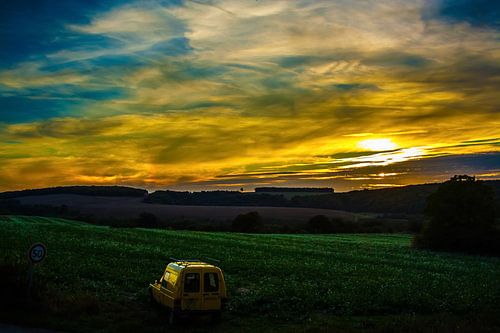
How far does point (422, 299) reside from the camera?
24703 millimetres

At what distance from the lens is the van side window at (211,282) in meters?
17.9

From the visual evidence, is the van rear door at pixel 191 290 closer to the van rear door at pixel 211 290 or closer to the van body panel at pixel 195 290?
the van body panel at pixel 195 290

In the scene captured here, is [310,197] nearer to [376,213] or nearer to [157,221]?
[376,213]

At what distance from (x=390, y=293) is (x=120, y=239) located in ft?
114

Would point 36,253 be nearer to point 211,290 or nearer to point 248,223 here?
point 211,290

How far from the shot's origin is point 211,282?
18094 millimetres

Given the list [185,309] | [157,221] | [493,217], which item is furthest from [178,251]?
[157,221]

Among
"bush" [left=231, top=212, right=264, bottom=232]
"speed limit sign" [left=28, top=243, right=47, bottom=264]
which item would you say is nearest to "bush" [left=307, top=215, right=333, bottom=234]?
"bush" [left=231, top=212, right=264, bottom=232]

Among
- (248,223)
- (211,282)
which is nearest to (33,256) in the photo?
(211,282)

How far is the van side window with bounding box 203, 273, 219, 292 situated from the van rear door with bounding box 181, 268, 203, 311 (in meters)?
0.26

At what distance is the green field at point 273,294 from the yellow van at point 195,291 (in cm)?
75

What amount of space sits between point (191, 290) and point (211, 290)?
0.80m

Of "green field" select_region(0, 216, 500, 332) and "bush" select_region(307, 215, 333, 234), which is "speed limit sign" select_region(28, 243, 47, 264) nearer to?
"green field" select_region(0, 216, 500, 332)

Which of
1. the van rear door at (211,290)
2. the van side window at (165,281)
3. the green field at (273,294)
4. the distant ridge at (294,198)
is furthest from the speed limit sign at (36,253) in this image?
the distant ridge at (294,198)
